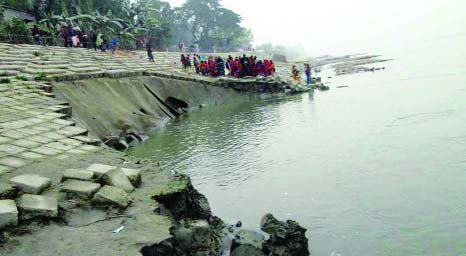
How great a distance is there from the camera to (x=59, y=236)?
14.4 feet

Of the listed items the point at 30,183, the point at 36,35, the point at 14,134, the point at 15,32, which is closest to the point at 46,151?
the point at 14,134

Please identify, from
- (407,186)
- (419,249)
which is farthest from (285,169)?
(419,249)

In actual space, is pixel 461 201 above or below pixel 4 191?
below

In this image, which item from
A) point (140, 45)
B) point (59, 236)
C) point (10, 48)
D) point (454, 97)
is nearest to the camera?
point (59, 236)

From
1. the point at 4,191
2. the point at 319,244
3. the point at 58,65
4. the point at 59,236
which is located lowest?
the point at 319,244

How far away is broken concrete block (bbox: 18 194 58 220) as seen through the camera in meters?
4.52

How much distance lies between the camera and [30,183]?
16.7ft

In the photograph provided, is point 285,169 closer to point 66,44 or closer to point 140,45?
point 66,44

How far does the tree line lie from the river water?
50.1 feet

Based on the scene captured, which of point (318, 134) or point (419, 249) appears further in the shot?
point (318, 134)

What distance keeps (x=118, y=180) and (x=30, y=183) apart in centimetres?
107

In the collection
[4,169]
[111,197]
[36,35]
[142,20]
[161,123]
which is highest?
[142,20]

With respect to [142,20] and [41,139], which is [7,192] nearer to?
Result: [41,139]

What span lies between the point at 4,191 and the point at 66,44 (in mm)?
20920
